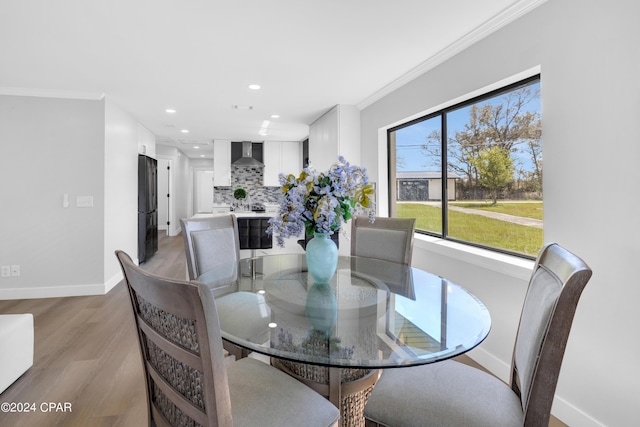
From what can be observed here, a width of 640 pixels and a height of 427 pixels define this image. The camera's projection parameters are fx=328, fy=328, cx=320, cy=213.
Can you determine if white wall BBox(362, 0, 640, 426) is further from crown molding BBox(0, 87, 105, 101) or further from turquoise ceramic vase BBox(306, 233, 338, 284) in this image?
crown molding BBox(0, 87, 105, 101)

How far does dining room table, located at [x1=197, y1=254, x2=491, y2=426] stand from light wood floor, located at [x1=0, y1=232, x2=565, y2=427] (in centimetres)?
86

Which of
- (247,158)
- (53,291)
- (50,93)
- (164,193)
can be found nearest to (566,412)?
(53,291)

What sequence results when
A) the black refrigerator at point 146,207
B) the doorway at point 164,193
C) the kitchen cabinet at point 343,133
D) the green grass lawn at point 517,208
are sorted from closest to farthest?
the green grass lawn at point 517,208 < the kitchen cabinet at point 343,133 < the black refrigerator at point 146,207 < the doorway at point 164,193

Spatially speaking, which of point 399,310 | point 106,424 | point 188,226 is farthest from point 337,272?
point 106,424

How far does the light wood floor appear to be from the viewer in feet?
5.99

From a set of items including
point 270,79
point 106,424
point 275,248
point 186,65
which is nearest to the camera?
point 106,424

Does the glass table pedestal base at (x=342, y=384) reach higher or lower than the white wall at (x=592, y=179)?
lower

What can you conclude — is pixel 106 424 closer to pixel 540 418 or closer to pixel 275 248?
pixel 540 418

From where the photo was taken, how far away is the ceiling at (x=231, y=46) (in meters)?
2.04

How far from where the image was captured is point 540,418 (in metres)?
0.91

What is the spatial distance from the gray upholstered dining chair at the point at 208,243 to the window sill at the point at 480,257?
1746 millimetres

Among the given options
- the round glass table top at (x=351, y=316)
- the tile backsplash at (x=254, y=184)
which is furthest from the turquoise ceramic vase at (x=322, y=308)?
the tile backsplash at (x=254, y=184)

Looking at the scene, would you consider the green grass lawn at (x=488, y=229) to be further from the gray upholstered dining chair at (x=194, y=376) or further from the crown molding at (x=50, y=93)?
the crown molding at (x=50, y=93)

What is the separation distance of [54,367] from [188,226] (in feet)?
4.58
